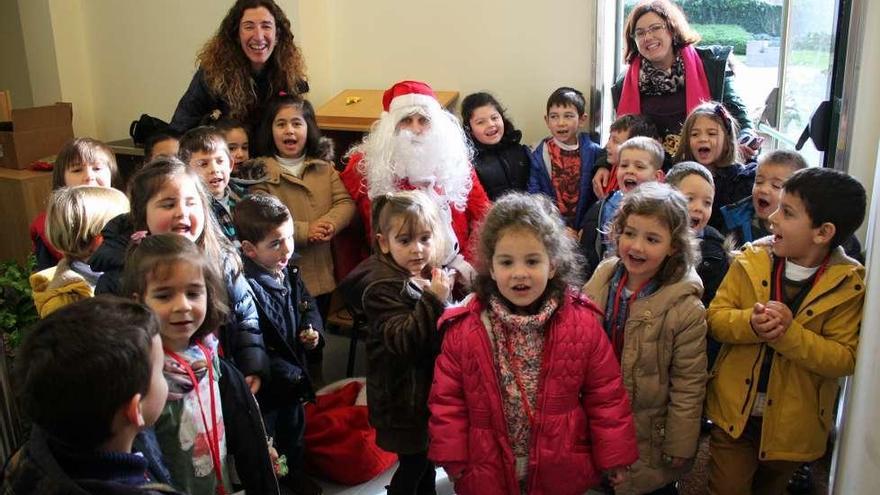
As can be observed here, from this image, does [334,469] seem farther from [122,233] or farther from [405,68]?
[405,68]

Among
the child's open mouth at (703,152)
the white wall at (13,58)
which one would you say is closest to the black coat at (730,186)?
the child's open mouth at (703,152)

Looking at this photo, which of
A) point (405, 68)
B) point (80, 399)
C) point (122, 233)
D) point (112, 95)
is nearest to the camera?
point (80, 399)

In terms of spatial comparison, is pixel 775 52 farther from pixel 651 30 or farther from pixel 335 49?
pixel 335 49

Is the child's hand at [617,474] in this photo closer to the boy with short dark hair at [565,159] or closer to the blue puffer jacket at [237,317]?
the blue puffer jacket at [237,317]

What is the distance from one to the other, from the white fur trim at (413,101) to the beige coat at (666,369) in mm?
1763

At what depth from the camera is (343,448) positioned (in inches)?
112

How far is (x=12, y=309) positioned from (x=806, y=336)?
292 cm

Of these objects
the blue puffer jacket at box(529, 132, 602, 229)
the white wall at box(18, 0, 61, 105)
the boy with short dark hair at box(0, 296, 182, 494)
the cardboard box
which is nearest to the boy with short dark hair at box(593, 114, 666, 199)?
the blue puffer jacket at box(529, 132, 602, 229)

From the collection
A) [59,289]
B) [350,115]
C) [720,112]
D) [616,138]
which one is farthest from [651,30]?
[59,289]

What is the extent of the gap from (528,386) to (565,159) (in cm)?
205

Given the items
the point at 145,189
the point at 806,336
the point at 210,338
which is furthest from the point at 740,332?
the point at 145,189

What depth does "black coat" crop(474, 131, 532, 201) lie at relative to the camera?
3.85m

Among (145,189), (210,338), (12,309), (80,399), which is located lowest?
(12,309)

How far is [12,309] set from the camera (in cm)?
301
